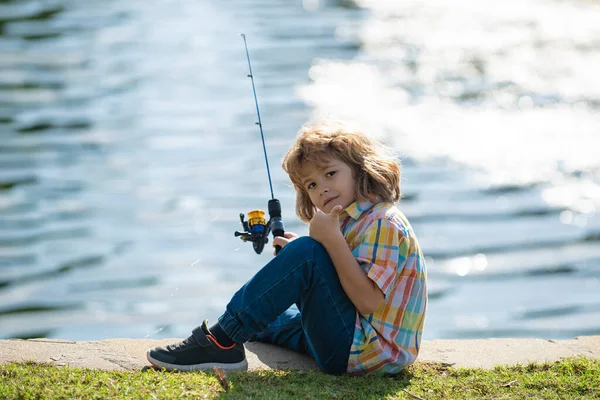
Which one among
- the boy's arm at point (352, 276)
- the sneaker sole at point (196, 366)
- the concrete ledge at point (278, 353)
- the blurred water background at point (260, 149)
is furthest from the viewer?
the blurred water background at point (260, 149)

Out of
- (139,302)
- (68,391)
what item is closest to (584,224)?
(139,302)

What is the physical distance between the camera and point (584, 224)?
22.1ft

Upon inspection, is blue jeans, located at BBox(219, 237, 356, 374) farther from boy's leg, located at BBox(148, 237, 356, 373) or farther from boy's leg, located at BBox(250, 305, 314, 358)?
boy's leg, located at BBox(250, 305, 314, 358)

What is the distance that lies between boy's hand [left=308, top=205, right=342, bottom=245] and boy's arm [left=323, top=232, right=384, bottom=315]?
0.01m

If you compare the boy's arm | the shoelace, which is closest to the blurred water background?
the shoelace

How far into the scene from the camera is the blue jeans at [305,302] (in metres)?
3.29

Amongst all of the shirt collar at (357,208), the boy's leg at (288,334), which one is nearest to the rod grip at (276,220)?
the boy's leg at (288,334)

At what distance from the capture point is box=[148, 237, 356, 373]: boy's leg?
3289 millimetres

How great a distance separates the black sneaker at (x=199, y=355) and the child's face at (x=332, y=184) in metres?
0.59

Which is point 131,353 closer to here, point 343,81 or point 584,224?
point 584,224

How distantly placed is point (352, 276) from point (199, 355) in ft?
2.09

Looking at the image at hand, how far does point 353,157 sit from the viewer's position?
3.49m

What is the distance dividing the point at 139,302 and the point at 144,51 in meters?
6.55

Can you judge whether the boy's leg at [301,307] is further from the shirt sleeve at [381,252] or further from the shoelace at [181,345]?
the shirt sleeve at [381,252]
